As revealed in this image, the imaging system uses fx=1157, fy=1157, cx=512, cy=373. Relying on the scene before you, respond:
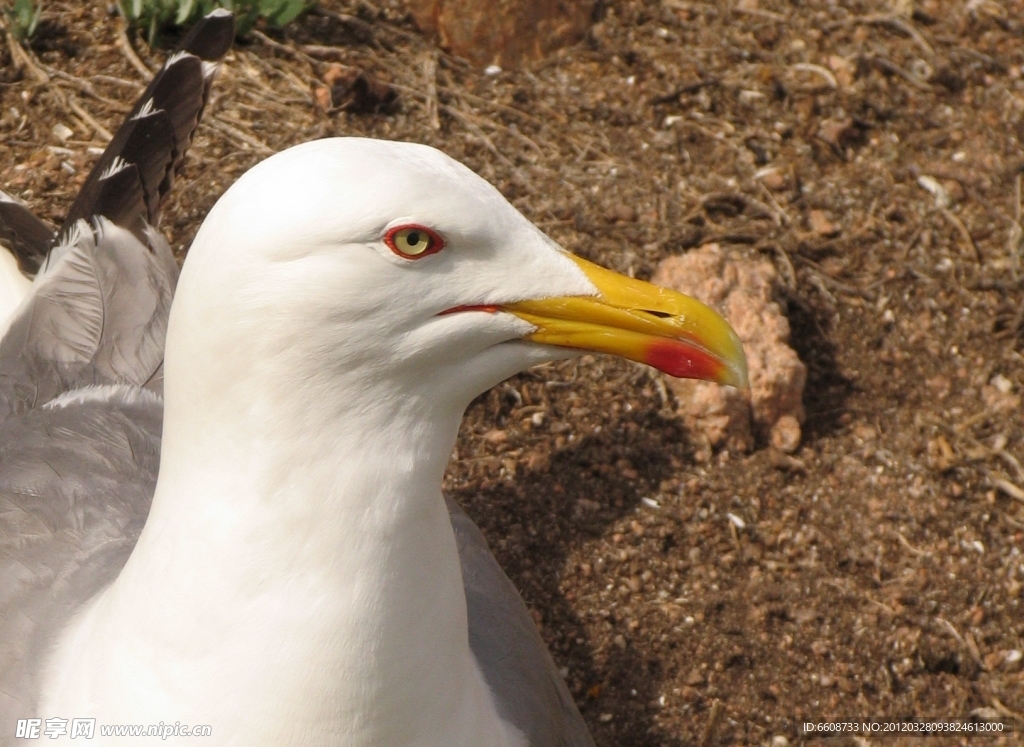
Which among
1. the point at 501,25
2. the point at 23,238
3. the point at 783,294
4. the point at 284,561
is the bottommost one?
the point at 783,294

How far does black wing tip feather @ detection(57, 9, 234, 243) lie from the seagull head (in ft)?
4.84

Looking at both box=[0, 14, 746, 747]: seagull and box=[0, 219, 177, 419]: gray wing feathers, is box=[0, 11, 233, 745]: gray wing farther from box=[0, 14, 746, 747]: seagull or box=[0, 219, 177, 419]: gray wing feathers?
box=[0, 14, 746, 747]: seagull

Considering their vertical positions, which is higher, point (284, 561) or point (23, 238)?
point (284, 561)

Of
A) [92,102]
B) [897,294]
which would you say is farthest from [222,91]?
[897,294]

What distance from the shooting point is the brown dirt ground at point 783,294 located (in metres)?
3.38

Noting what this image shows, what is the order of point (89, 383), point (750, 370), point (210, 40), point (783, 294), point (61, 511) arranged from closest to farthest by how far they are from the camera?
point (61, 511) → point (89, 383) → point (210, 40) → point (750, 370) → point (783, 294)

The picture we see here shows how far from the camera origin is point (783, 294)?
3920 mm

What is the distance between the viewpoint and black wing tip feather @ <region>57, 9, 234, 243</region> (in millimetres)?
3113


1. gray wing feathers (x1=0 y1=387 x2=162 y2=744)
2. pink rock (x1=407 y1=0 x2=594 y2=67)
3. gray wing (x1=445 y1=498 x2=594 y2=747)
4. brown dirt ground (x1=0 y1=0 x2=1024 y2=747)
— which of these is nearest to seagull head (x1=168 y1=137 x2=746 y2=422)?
gray wing feathers (x1=0 y1=387 x2=162 y2=744)

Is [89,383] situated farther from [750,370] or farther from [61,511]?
[750,370]

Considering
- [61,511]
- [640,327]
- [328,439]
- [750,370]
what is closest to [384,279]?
[328,439]

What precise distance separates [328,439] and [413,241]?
1.04ft

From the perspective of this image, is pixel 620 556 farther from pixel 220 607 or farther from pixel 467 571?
pixel 220 607

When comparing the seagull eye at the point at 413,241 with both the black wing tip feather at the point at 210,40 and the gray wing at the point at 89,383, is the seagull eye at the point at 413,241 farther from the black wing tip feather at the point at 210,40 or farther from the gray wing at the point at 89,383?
the black wing tip feather at the point at 210,40
